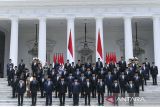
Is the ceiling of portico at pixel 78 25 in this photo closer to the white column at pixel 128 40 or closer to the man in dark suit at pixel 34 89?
the white column at pixel 128 40

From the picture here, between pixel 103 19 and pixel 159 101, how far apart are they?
45.4 feet

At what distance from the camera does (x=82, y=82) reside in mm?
23000

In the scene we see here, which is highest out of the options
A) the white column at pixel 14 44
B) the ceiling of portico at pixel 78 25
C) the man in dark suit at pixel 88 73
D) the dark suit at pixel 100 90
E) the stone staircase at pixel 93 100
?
the ceiling of portico at pixel 78 25

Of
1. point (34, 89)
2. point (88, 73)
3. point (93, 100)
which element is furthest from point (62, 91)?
point (88, 73)

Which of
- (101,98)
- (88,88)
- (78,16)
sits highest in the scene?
(78,16)

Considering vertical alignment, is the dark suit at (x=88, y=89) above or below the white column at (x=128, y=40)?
below

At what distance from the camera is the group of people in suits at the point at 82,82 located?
2241cm

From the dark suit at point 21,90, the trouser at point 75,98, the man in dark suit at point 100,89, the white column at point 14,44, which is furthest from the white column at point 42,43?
the man in dark suit at point 100,89

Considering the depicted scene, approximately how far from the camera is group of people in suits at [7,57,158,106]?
22.4 metres

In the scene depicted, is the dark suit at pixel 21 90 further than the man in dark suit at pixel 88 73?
No

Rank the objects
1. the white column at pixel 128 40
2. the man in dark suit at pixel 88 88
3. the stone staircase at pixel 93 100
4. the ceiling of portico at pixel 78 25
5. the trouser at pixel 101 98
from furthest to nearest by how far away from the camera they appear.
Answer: the ceiling of portico at pixel 78 25, the white column at pixel 128 40, the man in dark suit at pixel 88 88, the trouser at pixel 101 98, the stone staircase at pixel 93 100

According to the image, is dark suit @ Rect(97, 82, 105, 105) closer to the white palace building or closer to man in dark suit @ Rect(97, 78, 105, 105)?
man in dark suit @ Rect(97, 78, 105, 105)

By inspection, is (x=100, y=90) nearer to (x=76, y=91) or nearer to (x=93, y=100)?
(x=93, y=100)

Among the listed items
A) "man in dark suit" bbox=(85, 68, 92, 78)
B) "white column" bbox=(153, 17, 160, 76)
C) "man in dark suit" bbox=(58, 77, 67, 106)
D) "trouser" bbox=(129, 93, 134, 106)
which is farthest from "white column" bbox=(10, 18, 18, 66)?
"trouser" bbox=(129, 93, 134, 106)
